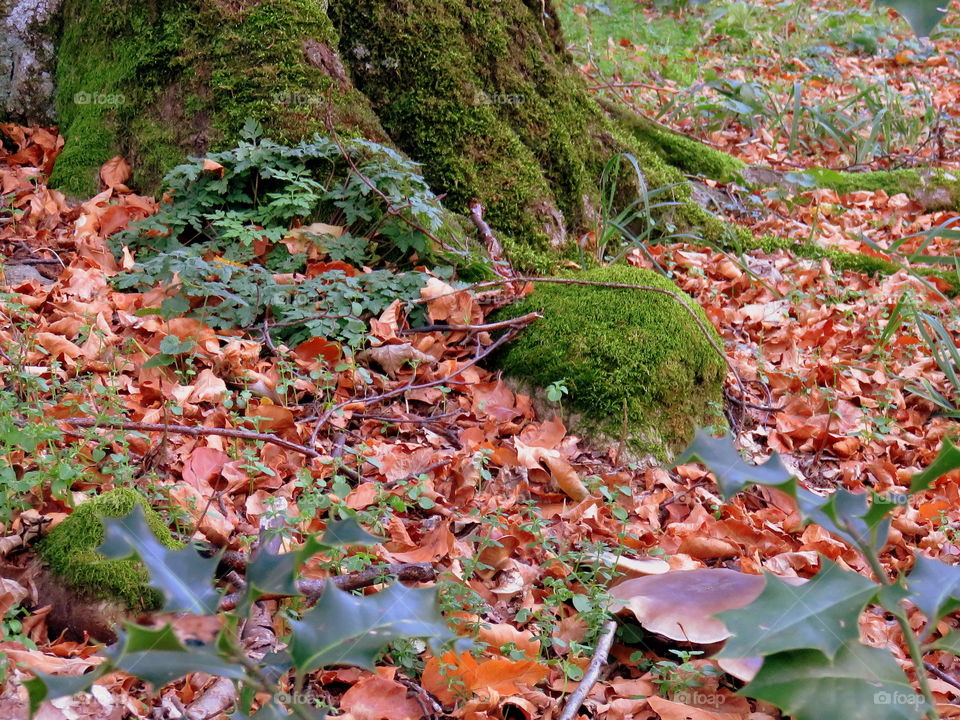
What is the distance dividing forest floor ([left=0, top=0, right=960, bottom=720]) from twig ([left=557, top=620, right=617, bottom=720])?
4 centimetres

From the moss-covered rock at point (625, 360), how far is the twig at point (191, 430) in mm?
870

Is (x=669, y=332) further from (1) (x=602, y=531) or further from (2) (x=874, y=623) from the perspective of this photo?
(2) (x=874, y=623)

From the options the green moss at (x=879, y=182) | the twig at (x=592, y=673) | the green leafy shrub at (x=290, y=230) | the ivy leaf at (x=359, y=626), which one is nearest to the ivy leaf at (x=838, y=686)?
the ivy leaf at (x=359, y=626)

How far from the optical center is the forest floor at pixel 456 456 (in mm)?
1879

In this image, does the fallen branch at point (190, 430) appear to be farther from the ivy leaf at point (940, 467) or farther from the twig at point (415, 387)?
the ivy leaf at point (940, 467)

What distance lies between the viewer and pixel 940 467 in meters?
0.97

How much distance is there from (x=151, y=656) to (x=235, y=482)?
5.26 ft

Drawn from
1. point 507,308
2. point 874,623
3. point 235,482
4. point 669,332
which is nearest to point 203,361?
point 235,482

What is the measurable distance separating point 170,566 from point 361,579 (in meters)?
1.10

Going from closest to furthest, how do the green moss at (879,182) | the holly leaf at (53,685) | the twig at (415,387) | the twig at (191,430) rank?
1. the holly leaf at (53,685)
2. the twig at (191,430)
3. the twig at (415,387)
4. the green moss at (879,182)

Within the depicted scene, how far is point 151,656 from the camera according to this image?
81 centimetres

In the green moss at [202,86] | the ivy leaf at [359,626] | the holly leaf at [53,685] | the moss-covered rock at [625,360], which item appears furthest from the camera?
the green moss at [202,86]

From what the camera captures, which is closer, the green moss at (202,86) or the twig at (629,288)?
the twig at (629,288)

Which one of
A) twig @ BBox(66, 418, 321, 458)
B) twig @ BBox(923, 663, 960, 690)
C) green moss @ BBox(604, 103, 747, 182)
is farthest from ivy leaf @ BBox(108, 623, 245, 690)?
green moss @ BBox(604, 103, 747, 182)
